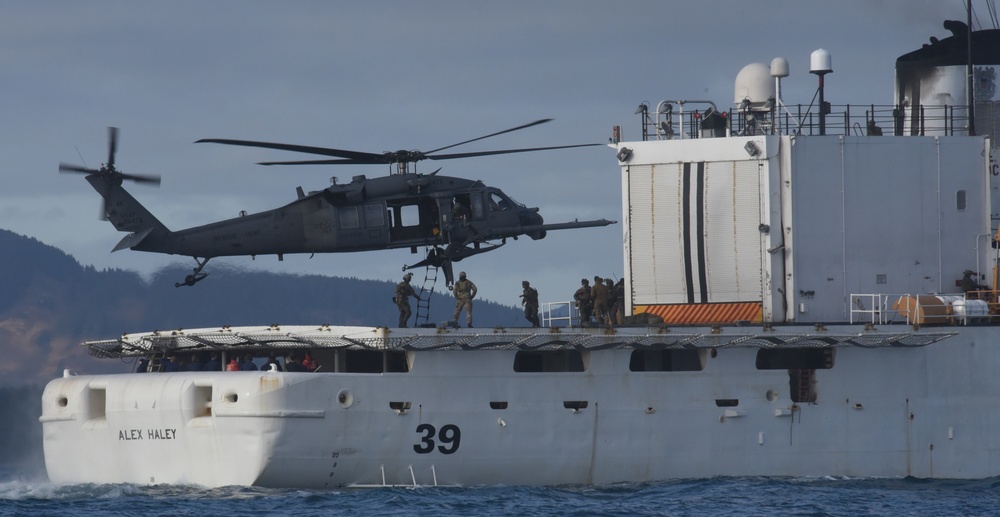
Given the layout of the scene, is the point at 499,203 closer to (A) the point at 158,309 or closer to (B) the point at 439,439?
(B) the point at 439,439

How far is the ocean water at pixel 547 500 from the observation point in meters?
30.5

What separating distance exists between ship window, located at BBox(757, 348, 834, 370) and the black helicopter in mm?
5184

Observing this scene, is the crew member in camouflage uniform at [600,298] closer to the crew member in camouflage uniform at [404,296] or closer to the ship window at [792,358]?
the ship window at [792,358]

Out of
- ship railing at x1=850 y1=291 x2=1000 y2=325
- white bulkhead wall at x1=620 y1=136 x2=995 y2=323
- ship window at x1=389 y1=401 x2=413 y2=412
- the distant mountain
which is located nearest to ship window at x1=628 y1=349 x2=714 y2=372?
white bulkhead wall at x1=620 y1=136 x2=995 y2=323

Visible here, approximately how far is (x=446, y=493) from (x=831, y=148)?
1295 cm

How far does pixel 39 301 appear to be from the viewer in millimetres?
144875

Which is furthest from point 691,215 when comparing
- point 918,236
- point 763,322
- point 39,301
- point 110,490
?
point 39,301

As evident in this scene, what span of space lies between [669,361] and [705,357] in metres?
0.87

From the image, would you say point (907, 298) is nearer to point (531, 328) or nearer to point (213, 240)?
point (531, 328)

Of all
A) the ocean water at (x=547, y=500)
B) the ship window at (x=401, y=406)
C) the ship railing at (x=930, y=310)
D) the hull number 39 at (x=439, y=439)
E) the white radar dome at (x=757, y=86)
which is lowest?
the ocean water at (x=547, y=500)

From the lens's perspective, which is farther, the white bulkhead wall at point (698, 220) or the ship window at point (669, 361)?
the white bulkhead wall at point (698, 220)

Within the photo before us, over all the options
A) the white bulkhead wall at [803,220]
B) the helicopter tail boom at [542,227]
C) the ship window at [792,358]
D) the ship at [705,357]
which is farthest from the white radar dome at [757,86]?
the ship window at [792,358]

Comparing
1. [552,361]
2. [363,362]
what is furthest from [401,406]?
[552,361]

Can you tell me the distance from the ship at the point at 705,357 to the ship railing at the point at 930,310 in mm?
64
